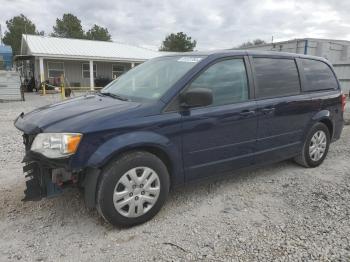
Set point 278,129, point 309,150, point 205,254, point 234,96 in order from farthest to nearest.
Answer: point 309,150, point 278,129, point 234,96, point 205,254

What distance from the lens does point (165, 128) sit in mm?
3135

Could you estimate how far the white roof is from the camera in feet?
71.9

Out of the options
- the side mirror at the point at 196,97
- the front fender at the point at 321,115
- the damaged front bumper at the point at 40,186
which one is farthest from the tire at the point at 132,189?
the front fender at the point at 321,115

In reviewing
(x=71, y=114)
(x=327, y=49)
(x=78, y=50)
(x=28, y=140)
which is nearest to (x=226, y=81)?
(x=71, y=114)

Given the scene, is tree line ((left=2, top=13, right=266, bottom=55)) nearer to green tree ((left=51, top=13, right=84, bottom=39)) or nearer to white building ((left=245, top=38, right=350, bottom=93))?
green tree ((left=51, top=13, right=84, bottom=39))

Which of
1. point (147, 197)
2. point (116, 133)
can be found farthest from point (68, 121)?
point (147, 197)

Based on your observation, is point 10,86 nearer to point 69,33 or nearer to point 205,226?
point 205,226

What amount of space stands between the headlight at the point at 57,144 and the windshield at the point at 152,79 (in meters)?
0.92

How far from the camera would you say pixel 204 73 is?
11.5ft

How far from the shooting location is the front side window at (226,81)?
3521 mm

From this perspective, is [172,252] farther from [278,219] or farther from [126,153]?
[278,219]

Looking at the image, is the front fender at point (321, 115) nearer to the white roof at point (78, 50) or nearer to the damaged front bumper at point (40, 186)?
the damaged front bumper at point (40, 186)

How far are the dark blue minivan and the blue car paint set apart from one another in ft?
0.03

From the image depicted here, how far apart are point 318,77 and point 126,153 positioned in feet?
11.4
